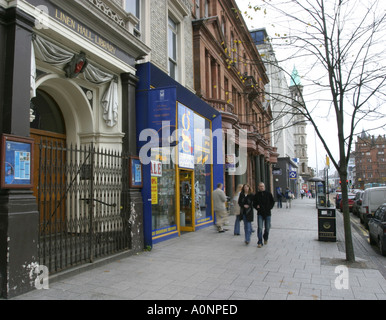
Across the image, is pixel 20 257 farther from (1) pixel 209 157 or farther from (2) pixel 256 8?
(1) pixel 209 157

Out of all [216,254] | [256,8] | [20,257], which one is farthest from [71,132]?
[256,8]

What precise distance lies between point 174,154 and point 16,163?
635cm

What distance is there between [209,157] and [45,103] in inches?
304

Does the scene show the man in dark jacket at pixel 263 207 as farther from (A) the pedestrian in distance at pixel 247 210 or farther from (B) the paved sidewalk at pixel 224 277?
(B) the paved sidewalk at pixel 224 277

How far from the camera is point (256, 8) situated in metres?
7.22

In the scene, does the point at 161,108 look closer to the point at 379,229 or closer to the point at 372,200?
the point at 379,229

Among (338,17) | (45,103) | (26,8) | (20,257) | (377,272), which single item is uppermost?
(338,17)

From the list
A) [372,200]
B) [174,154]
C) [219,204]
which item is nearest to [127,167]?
[174,154]

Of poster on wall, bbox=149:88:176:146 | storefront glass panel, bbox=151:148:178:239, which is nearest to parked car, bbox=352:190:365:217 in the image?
storefront glass panel, bbox=151:148:178:239

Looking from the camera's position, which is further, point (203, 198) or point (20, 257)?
point (203, 198)

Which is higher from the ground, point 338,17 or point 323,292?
point 338,17

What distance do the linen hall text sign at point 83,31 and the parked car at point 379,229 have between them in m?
8.39

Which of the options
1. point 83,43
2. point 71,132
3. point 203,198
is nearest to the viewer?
point 83,43

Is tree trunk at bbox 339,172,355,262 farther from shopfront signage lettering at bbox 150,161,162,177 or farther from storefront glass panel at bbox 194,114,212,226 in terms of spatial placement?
storefront glass panel at bbox 194,114,212,226
